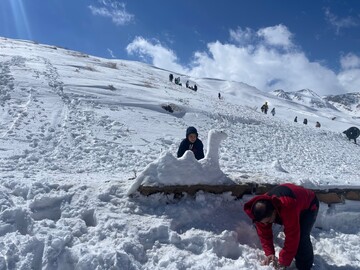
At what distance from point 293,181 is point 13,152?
23.2ft

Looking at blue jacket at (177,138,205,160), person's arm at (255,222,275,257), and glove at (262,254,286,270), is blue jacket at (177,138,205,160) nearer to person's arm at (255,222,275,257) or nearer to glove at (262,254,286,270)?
person's arm at (255,222,275,257)

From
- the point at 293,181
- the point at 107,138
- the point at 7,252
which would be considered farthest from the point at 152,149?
Result: the point at 7,252

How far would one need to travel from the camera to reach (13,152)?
30.0 ft

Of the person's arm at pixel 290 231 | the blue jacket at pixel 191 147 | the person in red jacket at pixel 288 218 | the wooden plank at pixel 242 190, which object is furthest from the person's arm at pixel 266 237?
the blue jacket at pixel 191 147

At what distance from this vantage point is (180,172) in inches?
245

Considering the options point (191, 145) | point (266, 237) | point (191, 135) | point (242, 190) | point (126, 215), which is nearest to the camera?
point (266, 237)

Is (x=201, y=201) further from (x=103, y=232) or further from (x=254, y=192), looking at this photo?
(x=103, y=232)

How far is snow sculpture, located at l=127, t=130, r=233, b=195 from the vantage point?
601cm

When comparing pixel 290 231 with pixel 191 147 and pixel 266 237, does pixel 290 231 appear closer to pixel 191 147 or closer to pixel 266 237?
pixel 266 237

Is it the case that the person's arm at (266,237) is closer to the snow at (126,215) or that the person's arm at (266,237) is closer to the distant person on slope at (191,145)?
the snow at (126,215)

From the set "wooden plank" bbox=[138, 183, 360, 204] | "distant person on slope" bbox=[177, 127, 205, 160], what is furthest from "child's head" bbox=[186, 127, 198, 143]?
"wooden plank" bbox=[138, 183, 360, 204]

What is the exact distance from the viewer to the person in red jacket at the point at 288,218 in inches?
180

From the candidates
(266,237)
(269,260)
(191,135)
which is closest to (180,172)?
(191,135)

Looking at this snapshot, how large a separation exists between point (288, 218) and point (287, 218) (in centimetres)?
1
